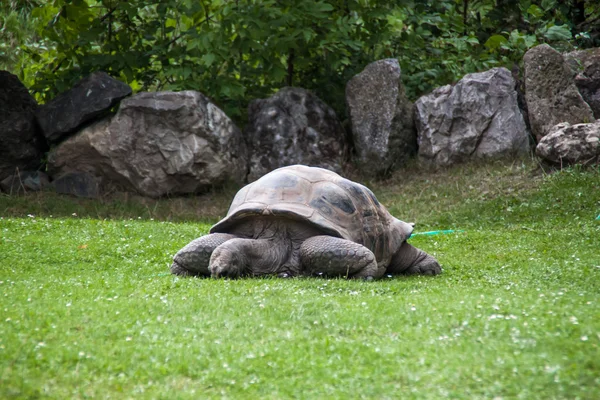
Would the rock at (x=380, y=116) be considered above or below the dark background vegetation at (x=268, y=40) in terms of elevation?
below

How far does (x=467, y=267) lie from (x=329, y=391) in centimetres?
374

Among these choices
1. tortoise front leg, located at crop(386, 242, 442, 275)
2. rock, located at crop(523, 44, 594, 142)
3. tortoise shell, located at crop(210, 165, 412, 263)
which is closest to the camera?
tortoise shell, located at crop(210, 165, 412, 263)

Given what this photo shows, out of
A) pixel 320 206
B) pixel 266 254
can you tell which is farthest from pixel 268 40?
pixel 266 254

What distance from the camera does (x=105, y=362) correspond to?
3467 mm

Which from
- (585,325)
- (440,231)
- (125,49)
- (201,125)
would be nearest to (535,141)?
(440,231)

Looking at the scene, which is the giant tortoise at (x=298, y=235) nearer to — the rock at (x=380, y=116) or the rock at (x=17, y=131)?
the rock at (x=380, y=116)

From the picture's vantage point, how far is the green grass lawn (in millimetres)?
3221

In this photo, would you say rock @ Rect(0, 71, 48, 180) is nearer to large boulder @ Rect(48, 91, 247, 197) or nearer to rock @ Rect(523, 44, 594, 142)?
large boulder @ Rect(48, 91, 247, 197)

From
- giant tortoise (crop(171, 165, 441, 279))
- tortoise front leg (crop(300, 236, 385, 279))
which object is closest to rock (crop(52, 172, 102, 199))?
giant tortoise (crop(171, 165, 441, 279))

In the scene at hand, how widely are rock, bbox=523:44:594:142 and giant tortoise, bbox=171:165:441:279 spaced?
5.80 metres

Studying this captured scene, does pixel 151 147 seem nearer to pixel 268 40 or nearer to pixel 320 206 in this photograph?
pixel 268 40

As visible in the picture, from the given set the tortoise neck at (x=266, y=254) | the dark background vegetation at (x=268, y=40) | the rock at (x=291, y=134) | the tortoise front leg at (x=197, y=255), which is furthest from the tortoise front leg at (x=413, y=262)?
the dark background vegetation at (x=268, y=40)

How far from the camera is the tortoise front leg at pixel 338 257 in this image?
5.78 m

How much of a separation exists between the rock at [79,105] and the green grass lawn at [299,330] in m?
4.34
